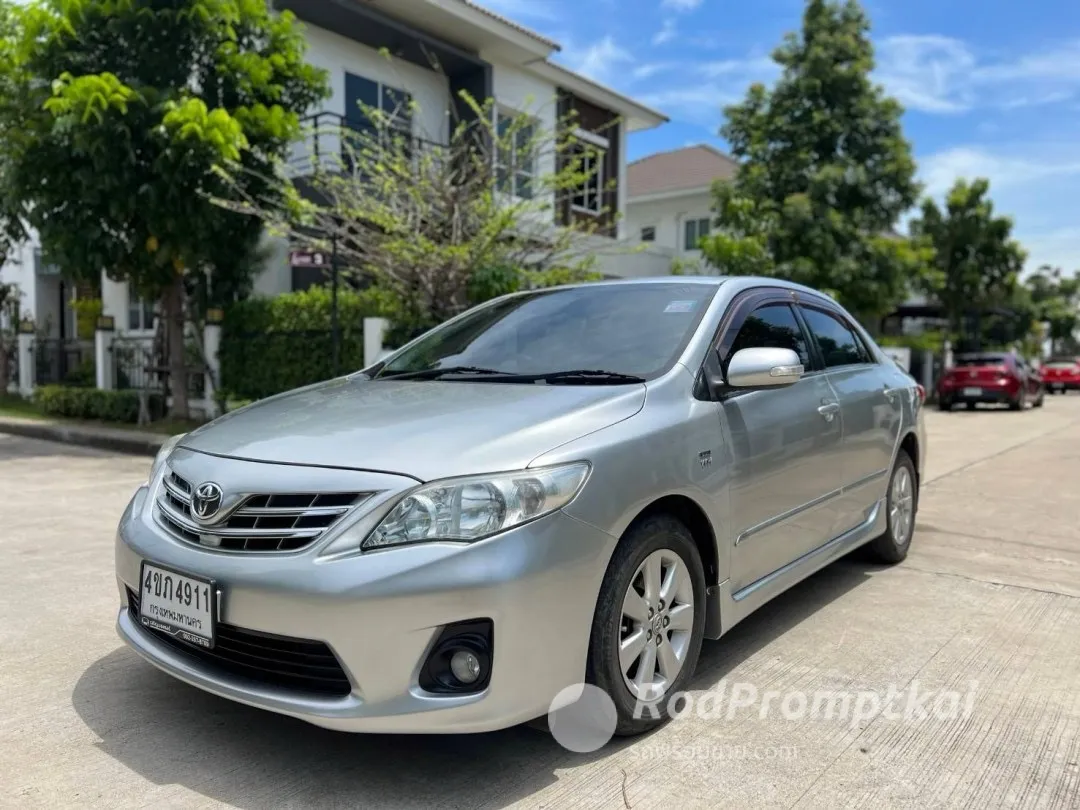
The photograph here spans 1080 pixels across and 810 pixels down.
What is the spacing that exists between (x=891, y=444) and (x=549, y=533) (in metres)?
3.08

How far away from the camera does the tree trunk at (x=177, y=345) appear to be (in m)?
12.5

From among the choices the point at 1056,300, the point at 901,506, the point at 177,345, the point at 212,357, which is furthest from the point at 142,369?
the point at 1056,300

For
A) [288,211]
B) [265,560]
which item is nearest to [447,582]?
[265,560]

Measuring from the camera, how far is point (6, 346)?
1808 cm

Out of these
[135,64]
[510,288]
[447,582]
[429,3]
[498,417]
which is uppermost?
[429,3]

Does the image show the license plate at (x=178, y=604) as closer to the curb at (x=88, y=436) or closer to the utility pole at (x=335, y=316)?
the utility pole at (x=335, y=316)

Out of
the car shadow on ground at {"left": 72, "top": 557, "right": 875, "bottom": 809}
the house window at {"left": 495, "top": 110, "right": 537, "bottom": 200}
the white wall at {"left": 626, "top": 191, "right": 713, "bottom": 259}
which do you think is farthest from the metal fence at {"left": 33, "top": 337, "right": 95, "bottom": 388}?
the white wall at {"left": 626, "top": 191, "right": 713, "bottom": 259}

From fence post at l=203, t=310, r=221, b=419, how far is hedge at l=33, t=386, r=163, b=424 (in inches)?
30.3

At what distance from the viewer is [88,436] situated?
37.6 ft

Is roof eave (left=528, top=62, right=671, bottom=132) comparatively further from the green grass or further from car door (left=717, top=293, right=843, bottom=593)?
car door (left=717, top=293, right=843, bottom=593)

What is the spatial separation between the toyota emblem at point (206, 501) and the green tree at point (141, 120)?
337 inches

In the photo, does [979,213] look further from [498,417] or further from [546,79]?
[498,417]

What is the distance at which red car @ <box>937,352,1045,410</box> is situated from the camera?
20016mm

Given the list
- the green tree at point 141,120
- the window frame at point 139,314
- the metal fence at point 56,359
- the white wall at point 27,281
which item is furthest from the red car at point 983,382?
the white wall at point 27,281
